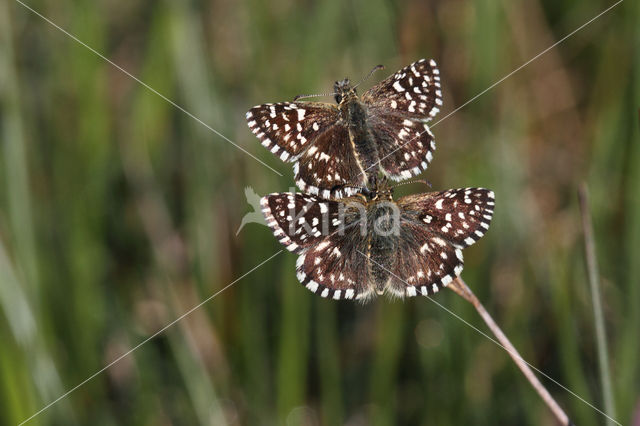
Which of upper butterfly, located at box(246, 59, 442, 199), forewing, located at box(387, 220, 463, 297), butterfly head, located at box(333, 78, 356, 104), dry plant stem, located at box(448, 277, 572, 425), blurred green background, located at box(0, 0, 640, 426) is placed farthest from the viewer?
blurred green background, located at box(0, 0, 640, 426)

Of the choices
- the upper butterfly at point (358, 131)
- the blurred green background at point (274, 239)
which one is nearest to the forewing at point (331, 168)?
the upper butterfly at point (358, 131)

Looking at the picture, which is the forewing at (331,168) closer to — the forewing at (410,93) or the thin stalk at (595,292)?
the forewing at (410,93)

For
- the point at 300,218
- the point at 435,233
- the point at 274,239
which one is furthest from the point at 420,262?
the point at 274,239

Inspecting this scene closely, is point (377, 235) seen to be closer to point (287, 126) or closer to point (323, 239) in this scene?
point (323, 239)

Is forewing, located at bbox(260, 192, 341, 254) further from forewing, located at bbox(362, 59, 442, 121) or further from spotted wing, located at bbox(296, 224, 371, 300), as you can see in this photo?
forewing, located at bbox(362, 59, 442, 121)

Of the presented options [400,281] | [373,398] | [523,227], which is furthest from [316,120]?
[523,227]

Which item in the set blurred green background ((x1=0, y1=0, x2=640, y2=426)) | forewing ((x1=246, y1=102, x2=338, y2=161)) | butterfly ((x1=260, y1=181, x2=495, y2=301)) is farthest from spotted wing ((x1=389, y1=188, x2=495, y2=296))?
blurred green background ((x1=0, y1=0, x2=640, y2=426))

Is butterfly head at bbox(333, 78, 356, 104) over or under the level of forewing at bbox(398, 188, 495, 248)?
over

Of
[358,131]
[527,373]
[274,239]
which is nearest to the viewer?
[527,373]
